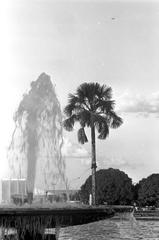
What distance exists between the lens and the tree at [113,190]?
252ft

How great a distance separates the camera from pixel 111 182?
77.4 metres

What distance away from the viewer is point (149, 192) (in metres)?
75.4

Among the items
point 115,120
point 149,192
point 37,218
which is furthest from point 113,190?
point 37,218

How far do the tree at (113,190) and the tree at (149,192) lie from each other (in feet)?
6.52

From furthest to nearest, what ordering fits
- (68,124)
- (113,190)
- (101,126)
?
1. (113,190)
2. (68,124)
3. (101,126)

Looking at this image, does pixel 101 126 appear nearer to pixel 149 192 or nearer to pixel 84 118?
pixel 84 118

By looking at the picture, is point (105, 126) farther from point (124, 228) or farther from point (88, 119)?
A: point (124, 228)

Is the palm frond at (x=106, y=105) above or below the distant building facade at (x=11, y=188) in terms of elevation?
above

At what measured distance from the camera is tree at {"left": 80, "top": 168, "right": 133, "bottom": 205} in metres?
76.7

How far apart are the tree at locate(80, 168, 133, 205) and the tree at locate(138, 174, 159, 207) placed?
1.99 metres

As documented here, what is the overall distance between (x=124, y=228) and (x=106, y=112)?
661 inches

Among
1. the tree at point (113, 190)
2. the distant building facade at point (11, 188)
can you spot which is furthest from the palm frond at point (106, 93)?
the tree at point (113, 190)

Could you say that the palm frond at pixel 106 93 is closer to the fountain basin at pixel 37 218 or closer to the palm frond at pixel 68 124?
the palm frond at pixel 68 124

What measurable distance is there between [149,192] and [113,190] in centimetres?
592
